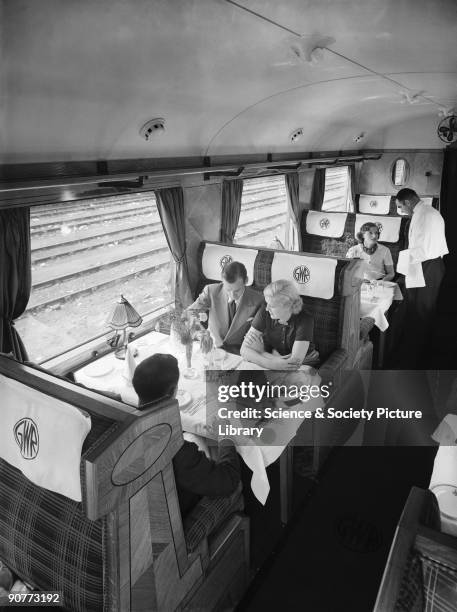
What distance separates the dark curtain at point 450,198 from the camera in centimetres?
837

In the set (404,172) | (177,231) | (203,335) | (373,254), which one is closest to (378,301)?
(373,254)

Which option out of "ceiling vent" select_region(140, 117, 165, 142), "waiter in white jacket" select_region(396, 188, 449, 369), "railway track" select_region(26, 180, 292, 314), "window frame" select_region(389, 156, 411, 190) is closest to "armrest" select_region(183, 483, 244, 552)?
"railway track" select_region(26, 180, 292, 314)

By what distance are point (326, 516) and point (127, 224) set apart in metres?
2.99

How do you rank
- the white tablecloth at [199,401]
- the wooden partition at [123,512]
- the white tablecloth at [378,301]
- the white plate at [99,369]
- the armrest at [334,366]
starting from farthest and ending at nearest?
the white tablecloth at [378,301], the armrest at [334,366], the white plate at [99,369], the white tablecloth at [199,401], the wooden partition at [123,512]

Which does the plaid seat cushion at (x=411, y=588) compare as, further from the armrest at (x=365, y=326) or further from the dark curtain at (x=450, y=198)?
the dark curtain at (x=450, y=198)

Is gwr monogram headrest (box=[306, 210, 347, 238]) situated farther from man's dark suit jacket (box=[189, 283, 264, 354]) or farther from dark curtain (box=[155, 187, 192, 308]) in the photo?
man's dark suit jacket (box=[189, 283, 264, 354])

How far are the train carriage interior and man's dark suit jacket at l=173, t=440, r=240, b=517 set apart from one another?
14mm

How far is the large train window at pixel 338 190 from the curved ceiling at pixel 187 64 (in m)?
3.97

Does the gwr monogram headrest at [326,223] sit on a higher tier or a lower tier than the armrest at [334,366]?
higher

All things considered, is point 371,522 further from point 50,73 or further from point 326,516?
point 50,73

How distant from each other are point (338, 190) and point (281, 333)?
669 cm

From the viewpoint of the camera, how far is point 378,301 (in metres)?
4.52

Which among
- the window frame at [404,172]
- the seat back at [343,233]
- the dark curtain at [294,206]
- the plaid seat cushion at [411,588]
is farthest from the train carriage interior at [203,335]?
the window frame at [404,172]

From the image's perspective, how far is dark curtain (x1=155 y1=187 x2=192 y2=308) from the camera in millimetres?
4277
